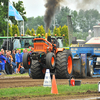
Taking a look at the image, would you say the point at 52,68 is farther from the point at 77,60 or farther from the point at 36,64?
the point at 77,60

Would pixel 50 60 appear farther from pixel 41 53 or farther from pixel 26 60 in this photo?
pixel 26 60

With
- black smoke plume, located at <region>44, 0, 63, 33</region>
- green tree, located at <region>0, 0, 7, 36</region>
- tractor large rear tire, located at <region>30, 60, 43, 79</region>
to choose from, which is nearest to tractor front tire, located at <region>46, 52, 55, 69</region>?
tractor large rear tire, located at <region>30, 60, 43, 79</region>

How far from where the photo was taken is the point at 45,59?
50.8 feet

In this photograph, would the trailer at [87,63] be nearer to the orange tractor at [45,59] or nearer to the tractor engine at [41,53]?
the orange tractor at [45,59]

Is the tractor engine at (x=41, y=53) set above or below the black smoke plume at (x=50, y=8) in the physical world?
below

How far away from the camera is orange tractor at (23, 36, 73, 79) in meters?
15.3

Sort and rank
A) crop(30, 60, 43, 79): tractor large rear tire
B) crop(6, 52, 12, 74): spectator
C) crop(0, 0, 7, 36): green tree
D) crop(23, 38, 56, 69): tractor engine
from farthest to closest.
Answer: crop(0, 0, 7, 36): green tree → crop(6, 52, 12, 74): spectator → crop(30, 60, 43, 79): tractor large rear tire → crop(23, 38, 56, 69): tractor engine

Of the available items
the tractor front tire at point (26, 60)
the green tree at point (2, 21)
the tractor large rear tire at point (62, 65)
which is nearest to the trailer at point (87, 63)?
the tractor large rear tire at point (62, 65)

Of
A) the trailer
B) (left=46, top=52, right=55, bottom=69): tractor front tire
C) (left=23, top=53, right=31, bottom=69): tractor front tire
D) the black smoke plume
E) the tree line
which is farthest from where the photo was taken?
the tree line

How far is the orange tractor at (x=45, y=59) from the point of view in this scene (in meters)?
15.3

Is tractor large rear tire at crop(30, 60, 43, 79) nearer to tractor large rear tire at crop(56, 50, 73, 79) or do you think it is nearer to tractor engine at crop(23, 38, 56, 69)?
tractor engine at crop(23, 38, 56, 69)

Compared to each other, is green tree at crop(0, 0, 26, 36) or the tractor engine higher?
green tree at crop(0, 0, 26, 36)

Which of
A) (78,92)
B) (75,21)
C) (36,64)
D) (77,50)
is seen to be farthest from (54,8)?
(75,21)

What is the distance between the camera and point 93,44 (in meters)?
20.3
